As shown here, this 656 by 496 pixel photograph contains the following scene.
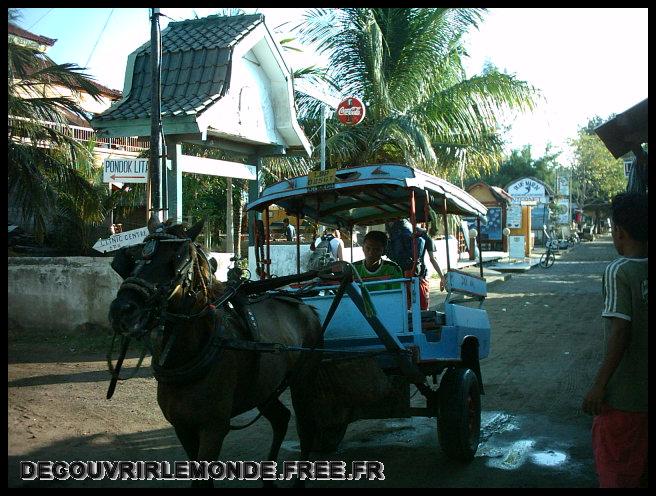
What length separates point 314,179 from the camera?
576 cm

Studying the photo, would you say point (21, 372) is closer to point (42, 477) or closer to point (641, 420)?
point (42, 477)

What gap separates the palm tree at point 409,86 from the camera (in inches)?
711

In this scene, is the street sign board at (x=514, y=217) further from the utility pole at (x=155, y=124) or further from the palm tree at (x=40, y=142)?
the utility pole at (x=155, y=124)

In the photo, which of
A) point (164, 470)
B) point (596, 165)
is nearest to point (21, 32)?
point (164, 470)

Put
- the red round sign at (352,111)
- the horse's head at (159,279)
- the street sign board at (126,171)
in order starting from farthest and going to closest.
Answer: the red round sign at (352,111) → the street sign board at (126,171) → the horse's head at (159,279)

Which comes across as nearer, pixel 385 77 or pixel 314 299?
pixel 314 299

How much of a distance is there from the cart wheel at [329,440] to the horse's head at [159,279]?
1.95 meters

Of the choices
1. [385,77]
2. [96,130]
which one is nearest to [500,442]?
[96,130]

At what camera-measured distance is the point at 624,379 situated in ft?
11.4

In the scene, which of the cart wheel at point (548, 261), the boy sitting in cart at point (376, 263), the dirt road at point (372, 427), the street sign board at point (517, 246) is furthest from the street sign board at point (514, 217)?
the boy sitting in cart at point (376, 263)

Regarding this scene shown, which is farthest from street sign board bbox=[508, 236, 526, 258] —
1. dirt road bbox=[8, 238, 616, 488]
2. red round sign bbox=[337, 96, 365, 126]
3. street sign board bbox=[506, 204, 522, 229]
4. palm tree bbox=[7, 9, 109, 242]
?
palm tree bbox=[7, 9, 109, 242]

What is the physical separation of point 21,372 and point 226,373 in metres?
5.86

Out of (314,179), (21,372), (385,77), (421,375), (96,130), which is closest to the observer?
(421,375)

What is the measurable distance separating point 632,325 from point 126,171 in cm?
725
